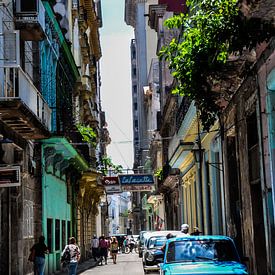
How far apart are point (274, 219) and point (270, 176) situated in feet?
2.94

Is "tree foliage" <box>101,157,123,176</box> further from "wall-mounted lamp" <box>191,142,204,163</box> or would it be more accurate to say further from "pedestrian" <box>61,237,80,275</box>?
"pedestrian" <box>61,237,80,275</box>

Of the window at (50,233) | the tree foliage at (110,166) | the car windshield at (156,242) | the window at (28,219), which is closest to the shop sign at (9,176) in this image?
the window at (28,219)

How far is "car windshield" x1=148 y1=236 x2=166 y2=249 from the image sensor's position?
76.1 feet

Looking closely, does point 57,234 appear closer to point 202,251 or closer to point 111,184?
point 202,251

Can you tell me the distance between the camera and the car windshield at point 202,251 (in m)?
11.5

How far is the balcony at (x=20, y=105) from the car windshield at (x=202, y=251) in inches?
185

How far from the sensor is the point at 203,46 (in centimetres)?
1059

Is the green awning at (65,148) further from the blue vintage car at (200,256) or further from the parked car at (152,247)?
the blue vintage car at (200,256)

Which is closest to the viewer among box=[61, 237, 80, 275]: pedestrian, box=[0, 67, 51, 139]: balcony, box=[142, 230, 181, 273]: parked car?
box=[0, 67, 51, 139]: balcony

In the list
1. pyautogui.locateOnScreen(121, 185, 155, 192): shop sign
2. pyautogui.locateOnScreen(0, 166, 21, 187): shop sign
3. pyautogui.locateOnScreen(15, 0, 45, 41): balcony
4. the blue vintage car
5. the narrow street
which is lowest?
the narrow street

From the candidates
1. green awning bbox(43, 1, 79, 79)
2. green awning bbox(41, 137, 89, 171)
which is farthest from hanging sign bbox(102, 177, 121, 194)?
green awning bbox(41, 137, 89, 171)

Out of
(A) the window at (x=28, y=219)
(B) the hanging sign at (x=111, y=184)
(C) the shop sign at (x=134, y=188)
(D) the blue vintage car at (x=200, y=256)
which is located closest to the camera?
(D) the blue vintage car at (x=200, y=256)

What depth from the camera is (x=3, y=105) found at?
1400 cm

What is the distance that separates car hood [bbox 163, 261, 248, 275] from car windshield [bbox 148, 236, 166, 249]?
→ 39.3ft
